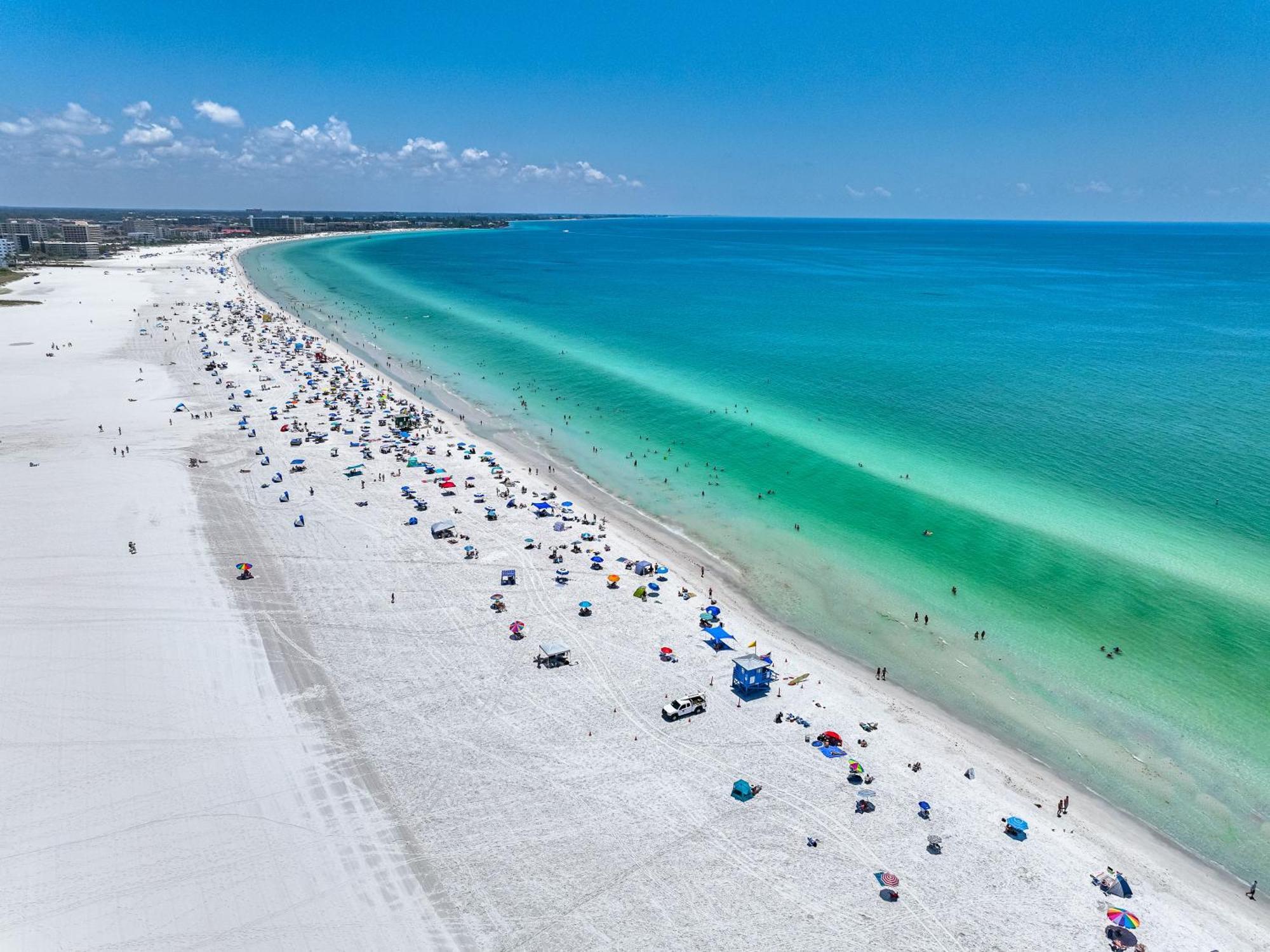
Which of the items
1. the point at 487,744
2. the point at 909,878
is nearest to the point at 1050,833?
the point at 909,878

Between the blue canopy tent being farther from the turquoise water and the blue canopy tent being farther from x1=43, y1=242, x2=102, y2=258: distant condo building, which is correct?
x1=43, y1=242, x2=102, y2=258: distant condo building

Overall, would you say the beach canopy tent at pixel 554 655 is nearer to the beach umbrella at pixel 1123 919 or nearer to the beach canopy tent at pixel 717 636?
the beach canopy tent at pixel 717 636

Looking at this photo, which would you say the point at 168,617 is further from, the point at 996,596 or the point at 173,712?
the point at 996,596

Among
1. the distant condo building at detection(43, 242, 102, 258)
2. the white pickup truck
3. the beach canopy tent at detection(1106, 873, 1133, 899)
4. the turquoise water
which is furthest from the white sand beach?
the distant condo building at detection(43, 242, 102, 258)

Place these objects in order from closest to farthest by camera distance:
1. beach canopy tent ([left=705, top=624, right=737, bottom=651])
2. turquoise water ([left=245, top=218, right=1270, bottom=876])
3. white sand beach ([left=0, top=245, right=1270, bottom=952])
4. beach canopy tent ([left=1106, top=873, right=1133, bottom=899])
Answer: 1. white sand beach ([left=0, top=245, right=1270, bottom=952])
2. beach canopy tent ([left=1106, top=873, right=1133, bottom=899])
3. turquoise water ([left=245, top=218, right=1270, bottom=876])
4. beach canopy tent ([left=705, top=624, right=737, bottom=651])

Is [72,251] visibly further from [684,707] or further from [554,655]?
[684,707]

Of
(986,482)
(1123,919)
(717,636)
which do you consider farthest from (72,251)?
(1123,919)
